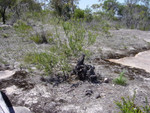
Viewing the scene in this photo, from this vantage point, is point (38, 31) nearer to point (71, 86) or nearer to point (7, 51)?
point (7, 51)

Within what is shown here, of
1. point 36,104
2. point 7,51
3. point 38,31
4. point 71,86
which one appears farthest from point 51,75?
point 38,31

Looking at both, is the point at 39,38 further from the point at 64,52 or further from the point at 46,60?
the point at 46,60

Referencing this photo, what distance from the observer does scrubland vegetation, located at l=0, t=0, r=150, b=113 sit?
370cm

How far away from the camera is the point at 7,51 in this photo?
581cm

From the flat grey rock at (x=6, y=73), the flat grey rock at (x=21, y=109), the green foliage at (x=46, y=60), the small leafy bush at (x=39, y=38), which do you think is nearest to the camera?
the flat grey rock at (x=21, y=109)

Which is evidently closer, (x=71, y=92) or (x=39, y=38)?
(x=71, y=92)

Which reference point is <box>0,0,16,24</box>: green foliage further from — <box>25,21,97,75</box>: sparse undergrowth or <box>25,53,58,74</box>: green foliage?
<box>25,53,58,74</box>: green foliage

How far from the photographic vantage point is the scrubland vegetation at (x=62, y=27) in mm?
3698

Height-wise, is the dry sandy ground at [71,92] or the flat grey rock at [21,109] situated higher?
the dry sandy ground at [71,92]

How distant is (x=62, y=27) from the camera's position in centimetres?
495

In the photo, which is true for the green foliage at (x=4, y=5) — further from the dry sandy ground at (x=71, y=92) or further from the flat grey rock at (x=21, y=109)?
the flat grey rock at (x=21, y=109)

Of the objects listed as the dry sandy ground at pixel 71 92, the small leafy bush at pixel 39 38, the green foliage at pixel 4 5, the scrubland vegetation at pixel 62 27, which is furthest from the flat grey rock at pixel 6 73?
the green foliage at pixel 4 5

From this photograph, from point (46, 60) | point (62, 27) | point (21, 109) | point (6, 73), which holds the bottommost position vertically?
point (21, 109)

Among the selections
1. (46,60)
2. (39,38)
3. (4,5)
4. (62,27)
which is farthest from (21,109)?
(4,5)
